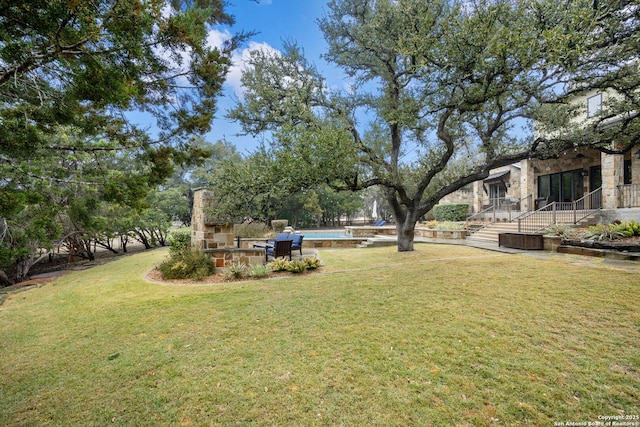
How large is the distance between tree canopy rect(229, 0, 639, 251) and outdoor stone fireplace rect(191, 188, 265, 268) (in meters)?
2.89

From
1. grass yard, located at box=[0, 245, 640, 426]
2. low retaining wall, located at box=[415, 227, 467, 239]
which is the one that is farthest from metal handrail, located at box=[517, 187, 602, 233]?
grass yard, located at box=[0, 245, 640, 426]

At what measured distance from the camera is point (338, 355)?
10.6 ft

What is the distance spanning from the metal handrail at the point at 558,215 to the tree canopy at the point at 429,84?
4.00 metres

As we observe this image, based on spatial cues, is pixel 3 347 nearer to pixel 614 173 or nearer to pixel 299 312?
pixel 299 312

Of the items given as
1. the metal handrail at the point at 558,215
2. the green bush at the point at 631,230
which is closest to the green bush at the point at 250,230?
the metal handrail at the point at 558,215

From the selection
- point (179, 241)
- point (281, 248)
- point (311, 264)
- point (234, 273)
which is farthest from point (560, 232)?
point (179, 241)

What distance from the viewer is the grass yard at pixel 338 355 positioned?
2.36 m

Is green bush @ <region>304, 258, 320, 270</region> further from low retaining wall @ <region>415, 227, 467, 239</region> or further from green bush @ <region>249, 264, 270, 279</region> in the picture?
low retaining wall @ <region>415, 227, 467, 239</region>

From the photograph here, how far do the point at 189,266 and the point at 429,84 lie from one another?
9141 mm

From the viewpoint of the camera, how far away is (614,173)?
1180cm

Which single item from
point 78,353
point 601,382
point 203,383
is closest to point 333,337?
point 203,383

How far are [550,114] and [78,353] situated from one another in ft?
43.8

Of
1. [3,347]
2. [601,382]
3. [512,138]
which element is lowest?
[3,347]

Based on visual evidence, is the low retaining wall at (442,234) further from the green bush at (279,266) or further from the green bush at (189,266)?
the green bush at (189,266)
